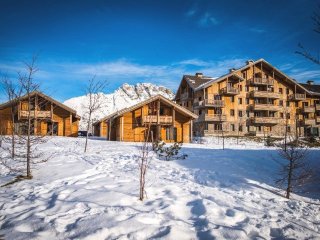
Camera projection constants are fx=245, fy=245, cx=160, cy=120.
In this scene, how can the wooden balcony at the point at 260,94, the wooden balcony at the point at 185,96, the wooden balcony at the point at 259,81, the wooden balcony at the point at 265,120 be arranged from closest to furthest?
the wooden balcony at the point at 265,120, the wooden balcony at the point at 259,81, the wooden balcony at the point at 260,94, the wooden balcony at the point at 185,96

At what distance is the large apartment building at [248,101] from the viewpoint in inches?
1553

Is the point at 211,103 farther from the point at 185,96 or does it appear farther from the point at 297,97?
the point at 297,97

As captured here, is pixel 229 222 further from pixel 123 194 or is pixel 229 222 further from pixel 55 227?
pixel 55 227

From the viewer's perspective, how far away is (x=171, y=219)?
5273 millimetres

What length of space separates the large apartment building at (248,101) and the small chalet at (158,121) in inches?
394

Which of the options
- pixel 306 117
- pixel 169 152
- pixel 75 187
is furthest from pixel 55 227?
pixel 306 117

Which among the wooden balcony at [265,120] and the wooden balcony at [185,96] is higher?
the wooden balcony at [185,96]

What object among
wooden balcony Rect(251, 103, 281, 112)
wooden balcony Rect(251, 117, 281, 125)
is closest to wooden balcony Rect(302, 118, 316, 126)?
wooden balcony Rect(251, 117, 281, 125)

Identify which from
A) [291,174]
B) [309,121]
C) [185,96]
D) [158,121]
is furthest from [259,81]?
[291,174]

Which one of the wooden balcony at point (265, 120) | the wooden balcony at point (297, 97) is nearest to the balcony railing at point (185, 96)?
the wooden balcony at point (265, 120)

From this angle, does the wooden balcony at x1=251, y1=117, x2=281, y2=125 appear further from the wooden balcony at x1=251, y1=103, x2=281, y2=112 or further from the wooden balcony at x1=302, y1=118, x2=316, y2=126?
the wooden balcony at x1=302, y1=118, x2=316, y2=126

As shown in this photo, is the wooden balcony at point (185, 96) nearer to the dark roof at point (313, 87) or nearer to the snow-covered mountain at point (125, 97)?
the dark roof at point (313, 87)

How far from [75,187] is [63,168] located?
3046 millimetres

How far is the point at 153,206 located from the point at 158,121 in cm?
2114
